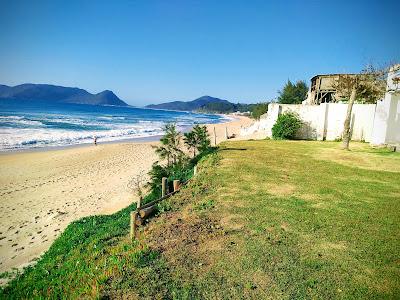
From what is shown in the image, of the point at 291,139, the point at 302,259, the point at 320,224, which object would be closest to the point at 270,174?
the point at 320,224

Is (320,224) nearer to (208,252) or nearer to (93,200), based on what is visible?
(208,252)

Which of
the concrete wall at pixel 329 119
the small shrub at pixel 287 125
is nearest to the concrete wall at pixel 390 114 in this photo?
the concrete wall at pixel 329 119

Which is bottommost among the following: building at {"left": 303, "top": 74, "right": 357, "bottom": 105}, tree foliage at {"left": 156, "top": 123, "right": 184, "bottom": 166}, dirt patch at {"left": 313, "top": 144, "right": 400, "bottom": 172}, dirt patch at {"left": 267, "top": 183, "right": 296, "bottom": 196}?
dirt patch at {"left": 267, "top": 183, "right": 296, "bottom": 196}

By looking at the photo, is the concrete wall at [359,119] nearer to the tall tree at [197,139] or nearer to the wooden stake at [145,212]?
the tall tree at [197,139]

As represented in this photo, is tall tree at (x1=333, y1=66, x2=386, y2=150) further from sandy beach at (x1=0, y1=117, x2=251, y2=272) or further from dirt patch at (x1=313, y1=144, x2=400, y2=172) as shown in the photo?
sandy beach at (x1=0, y1=117, x2=251, y2=272)

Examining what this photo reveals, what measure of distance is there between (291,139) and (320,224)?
16187 mm

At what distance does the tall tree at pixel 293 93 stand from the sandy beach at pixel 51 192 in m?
32.3

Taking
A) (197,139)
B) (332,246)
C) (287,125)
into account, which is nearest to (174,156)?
(197,139)

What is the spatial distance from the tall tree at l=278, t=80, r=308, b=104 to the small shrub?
28799mm

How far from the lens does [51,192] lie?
14.9 m

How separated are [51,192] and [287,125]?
53.6ft

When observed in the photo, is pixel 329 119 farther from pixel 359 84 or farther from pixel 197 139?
pixel 197 139

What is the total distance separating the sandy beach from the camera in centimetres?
980

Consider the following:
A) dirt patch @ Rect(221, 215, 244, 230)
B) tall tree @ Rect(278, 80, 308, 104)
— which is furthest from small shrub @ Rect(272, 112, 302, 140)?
tall tree @ Rect(278, 80, 308, 104)
